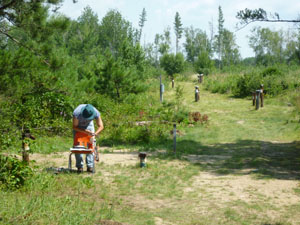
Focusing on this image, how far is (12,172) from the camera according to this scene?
571 cm

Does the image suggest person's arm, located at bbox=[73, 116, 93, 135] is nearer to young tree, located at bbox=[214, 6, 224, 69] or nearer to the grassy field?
the grassy field

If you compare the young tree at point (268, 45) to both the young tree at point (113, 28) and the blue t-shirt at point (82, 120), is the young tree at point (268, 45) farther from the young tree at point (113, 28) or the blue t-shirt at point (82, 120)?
the blue t-shirt at point (82, 120)

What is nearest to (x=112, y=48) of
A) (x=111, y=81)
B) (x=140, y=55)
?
(x=140, y=55)

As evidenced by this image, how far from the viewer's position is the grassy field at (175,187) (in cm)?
510

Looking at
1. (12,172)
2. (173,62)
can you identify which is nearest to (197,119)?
(12,172)

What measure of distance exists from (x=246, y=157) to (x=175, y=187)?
4.03 m

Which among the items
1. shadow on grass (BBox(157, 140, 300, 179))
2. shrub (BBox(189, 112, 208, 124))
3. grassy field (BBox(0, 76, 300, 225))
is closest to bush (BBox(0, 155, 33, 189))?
grassy field (BBox(0, 76, 300, 225))

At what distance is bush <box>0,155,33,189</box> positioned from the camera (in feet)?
18.3

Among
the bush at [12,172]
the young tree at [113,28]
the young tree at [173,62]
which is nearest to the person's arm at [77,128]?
the bush at [12,172]

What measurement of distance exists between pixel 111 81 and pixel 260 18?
10865 millimetres

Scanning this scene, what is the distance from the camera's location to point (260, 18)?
9133mm

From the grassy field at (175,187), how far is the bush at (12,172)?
0.16m

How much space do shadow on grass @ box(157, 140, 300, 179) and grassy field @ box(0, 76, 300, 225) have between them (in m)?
0.02

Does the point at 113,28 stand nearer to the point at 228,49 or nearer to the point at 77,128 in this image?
the point at 228,49
